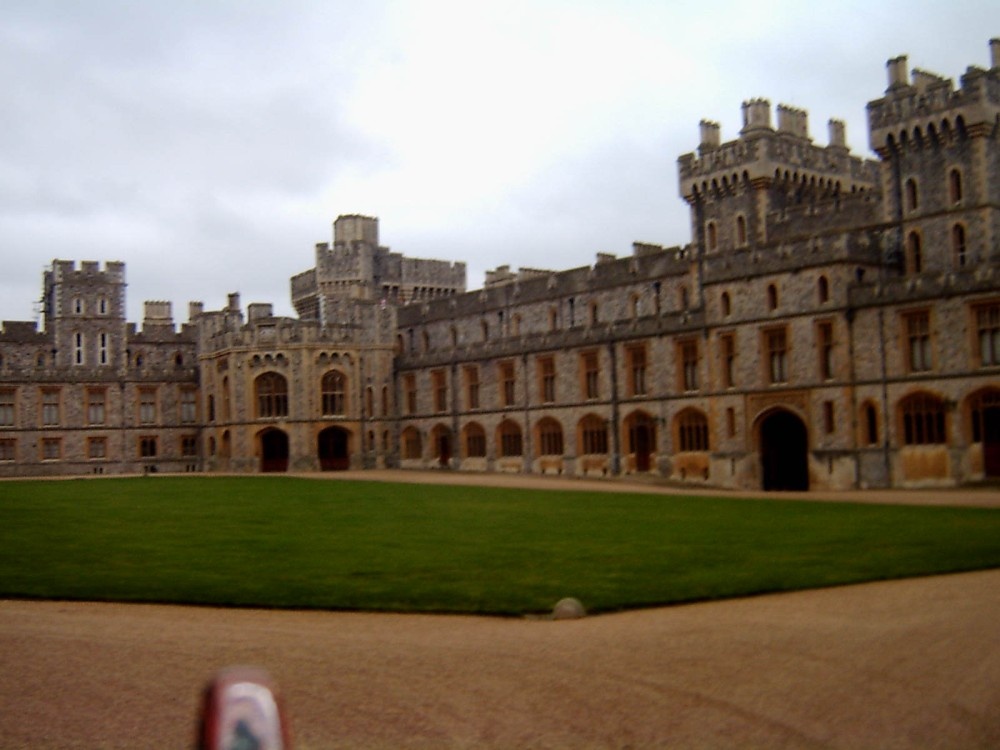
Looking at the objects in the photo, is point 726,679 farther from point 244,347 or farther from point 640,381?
point 244,347

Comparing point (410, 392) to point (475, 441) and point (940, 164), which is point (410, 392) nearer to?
point (475, 441)

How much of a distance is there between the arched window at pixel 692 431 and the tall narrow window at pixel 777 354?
13.6 feet

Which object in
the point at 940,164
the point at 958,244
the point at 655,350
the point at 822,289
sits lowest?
the point at 655,350

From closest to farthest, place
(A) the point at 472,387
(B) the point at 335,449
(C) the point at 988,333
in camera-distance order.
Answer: (C) the point at 988,333 → (A) the point at 472,387 → (B) the point at 335,449

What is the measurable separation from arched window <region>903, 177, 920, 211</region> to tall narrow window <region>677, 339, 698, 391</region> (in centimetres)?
948

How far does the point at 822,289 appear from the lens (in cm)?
3916

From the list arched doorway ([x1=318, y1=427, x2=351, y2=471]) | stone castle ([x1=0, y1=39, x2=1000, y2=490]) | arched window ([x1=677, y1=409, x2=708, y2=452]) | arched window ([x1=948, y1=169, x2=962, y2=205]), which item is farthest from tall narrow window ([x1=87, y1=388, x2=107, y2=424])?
arched window ([x1=948, y1=169, x2=962, y2=205])

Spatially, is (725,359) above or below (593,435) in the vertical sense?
above

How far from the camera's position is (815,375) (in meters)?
39.1

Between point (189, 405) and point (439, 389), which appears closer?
point (439, 389)

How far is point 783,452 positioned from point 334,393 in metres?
25.9

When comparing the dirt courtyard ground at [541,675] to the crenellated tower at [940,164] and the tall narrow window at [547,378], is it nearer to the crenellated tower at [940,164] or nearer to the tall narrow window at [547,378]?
the crenellated tower at [940,164]

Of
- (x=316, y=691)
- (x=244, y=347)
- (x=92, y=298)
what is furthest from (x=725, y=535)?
(x=92, y=298)

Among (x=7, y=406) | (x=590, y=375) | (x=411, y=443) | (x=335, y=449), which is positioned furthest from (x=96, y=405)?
(x=590, y=375)
